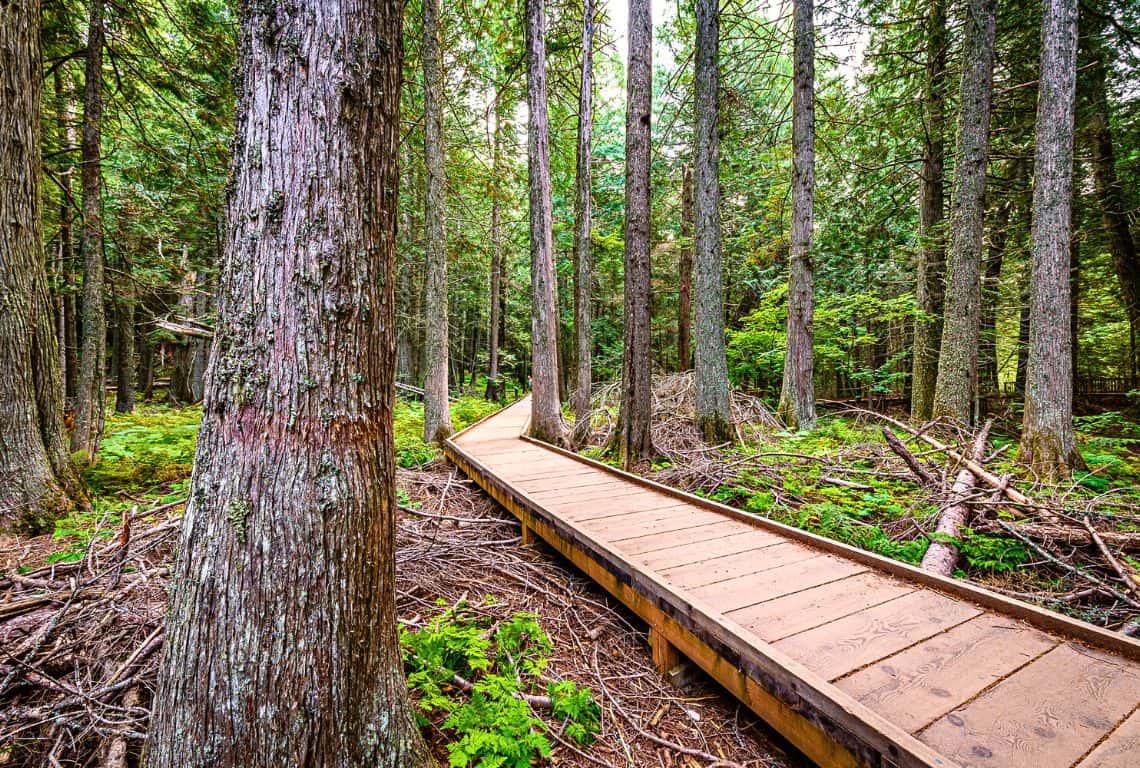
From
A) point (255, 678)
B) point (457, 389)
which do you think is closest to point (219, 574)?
point (255, 678)

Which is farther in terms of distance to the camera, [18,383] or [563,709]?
[18,383]

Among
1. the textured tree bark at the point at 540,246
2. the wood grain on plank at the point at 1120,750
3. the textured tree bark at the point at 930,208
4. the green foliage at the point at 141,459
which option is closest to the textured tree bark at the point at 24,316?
the green foliage at the point at 141,459

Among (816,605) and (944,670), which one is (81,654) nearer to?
(816,605)

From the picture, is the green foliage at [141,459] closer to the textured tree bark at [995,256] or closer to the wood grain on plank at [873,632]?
the wood grain on plank at [873,632]

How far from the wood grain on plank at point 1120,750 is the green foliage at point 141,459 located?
602 centimetres

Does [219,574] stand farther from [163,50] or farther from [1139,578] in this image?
[163,50]

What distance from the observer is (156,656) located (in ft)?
7.88

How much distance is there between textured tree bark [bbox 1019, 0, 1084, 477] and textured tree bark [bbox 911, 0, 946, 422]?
11.1 ft

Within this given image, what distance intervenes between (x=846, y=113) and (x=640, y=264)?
9735 millimetres

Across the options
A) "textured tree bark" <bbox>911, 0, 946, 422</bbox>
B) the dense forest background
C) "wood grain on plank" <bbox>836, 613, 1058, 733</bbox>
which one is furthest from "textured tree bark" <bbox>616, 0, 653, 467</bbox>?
"textured tree bark" <bbox>911, 0, 946, 422</bbox>

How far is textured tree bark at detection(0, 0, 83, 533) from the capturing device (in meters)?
3.88

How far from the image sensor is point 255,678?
1.60 metres

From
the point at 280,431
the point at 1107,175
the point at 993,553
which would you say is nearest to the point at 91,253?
the point at 280,431

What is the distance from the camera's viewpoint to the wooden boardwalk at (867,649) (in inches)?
66.1
